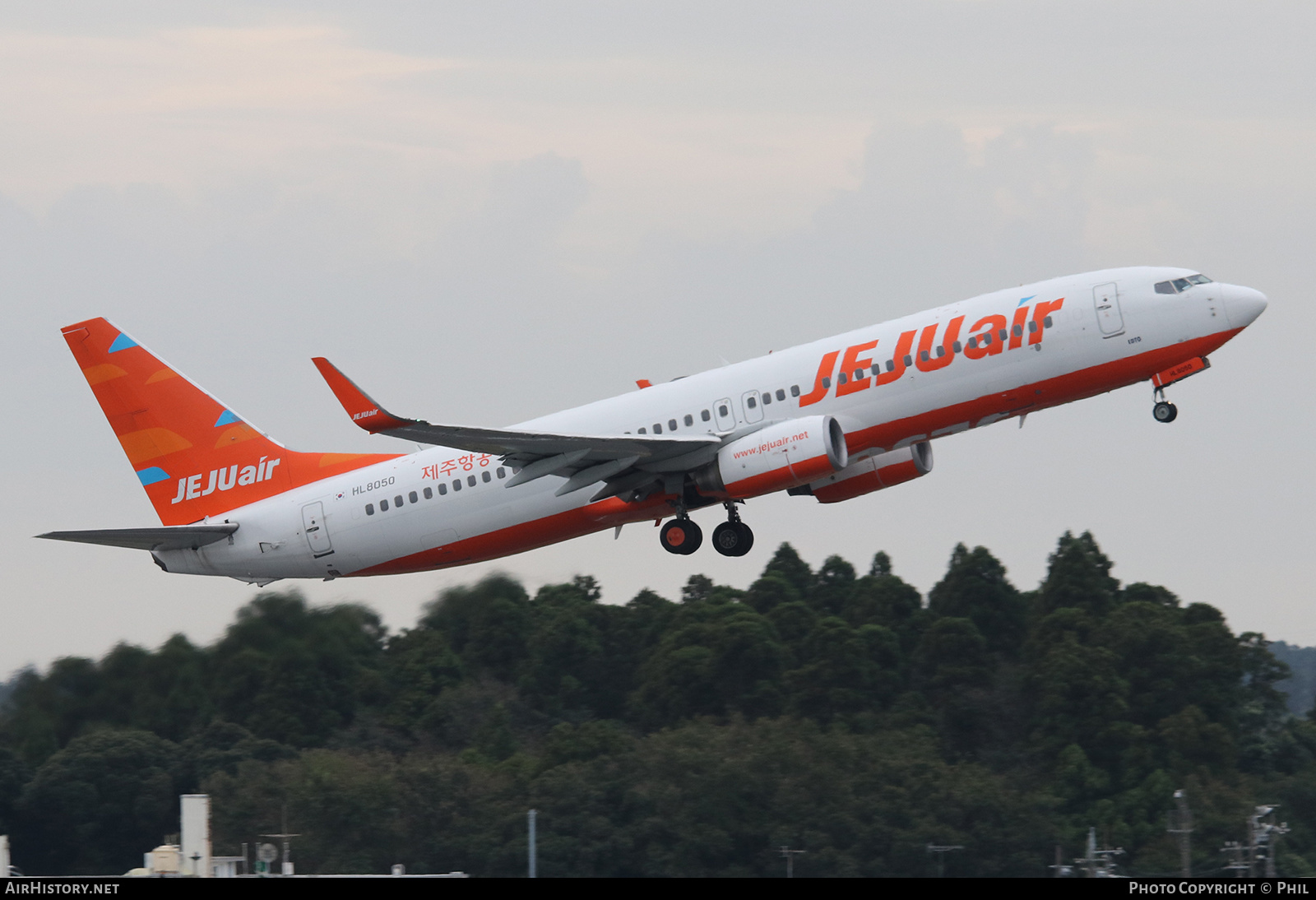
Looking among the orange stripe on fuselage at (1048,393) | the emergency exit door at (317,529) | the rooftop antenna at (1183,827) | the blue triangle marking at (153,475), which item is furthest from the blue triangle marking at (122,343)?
the rooftop antenna at (1183,827)

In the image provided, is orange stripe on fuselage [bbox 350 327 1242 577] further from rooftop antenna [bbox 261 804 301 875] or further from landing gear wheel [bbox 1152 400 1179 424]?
rooftop antenna [bbox 261 804 301 875]

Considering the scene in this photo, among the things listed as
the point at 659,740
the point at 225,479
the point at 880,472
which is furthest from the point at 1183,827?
the point at 225,479

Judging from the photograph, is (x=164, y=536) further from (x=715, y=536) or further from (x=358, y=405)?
(x=715, y=536)

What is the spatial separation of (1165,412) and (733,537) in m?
10.7

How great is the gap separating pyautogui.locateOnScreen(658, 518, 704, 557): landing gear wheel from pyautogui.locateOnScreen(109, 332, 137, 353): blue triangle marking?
16.3 m

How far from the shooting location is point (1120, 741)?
88.4 m

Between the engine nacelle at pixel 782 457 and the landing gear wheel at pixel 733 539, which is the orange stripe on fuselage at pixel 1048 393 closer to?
the engine nacelle at pixel 782 457

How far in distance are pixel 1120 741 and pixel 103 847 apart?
1878 inches

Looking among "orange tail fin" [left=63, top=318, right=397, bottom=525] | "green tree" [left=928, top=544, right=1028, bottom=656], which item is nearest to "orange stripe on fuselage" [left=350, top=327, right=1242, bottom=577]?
"orange tail fin" [left=63, top=318, right=397, bottom=525]

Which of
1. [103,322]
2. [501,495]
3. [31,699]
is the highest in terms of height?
[103,322]

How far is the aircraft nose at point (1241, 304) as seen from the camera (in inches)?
1612

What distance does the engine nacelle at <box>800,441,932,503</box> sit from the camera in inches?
1794
